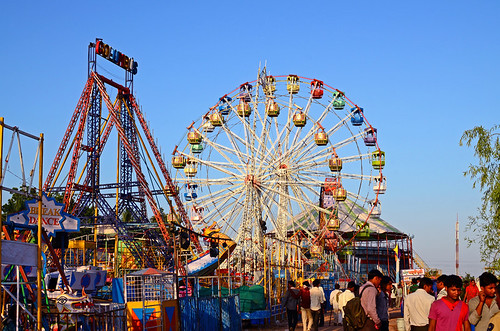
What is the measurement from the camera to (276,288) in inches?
1043

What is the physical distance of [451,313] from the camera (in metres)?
9.13

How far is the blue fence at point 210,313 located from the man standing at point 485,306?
894 centimetres

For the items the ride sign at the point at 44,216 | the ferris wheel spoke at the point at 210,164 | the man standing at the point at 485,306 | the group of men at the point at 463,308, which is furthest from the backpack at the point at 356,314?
the ferris wheel spoke at the point at 210,164

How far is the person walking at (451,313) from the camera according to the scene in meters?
9.09

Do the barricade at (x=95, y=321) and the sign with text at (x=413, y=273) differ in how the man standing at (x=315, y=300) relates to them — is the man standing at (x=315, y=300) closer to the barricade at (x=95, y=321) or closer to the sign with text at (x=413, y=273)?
the barricade at (x=95, y=321)

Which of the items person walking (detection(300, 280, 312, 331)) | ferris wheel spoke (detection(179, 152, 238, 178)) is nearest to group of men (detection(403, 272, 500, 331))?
person walking (detection(300, 280, 312, 331))

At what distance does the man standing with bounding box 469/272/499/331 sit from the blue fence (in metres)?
8.94

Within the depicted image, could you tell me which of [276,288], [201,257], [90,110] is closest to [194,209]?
[90,110]

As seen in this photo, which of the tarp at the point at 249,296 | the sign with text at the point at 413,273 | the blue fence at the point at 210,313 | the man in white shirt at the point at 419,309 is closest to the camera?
the man in white shirt at the point at 419,309

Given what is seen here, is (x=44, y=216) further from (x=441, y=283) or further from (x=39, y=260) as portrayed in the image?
(x=441, y=283)

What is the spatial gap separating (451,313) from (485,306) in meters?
0.44

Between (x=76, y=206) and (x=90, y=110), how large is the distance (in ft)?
17.9

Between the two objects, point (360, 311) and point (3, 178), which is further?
point (3, 178)

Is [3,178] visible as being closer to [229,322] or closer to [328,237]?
[229,322]
